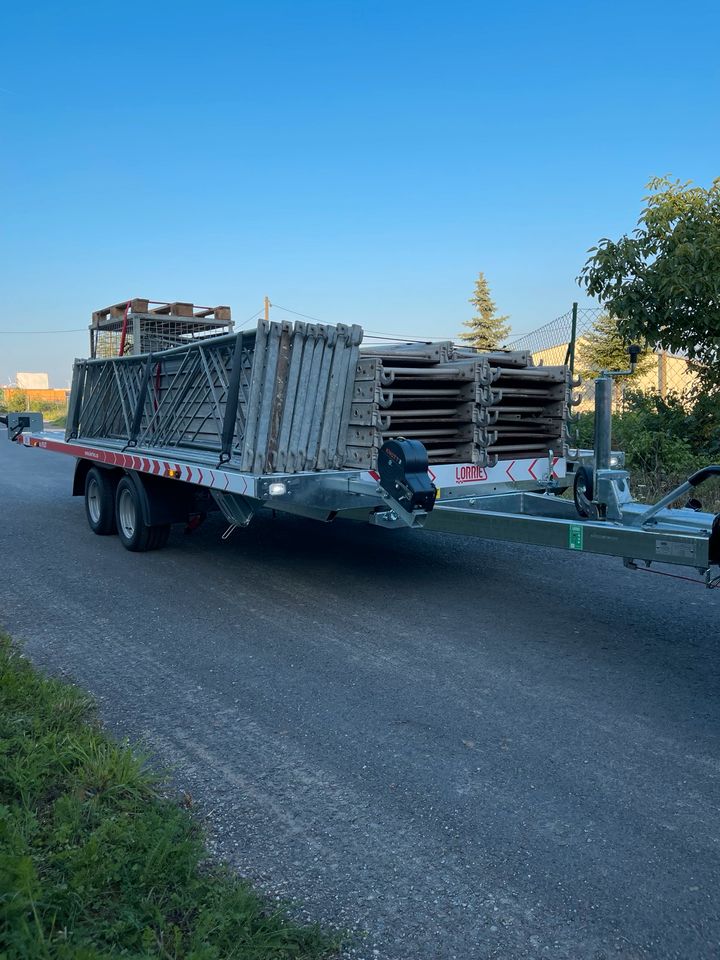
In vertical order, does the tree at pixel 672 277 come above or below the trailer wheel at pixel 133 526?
above

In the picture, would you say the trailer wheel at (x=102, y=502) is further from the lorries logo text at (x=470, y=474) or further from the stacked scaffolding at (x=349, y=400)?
the lorries logo text at (x=470, y=474)

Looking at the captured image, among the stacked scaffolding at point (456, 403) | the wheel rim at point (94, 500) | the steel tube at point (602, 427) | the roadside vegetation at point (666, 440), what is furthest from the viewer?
the roadside vegetation at point (666, 440)

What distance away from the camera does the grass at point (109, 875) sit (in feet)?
8.00

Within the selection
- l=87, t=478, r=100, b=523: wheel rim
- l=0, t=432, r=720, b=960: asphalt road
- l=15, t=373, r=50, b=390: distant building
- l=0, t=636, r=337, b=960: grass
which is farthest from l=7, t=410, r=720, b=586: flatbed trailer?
l=15, t=373, r=50, b=390: distant building

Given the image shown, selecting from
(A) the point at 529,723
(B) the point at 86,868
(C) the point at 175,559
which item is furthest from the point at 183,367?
(B) the point at 86,868

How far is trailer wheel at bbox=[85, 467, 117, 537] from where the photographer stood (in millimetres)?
9102

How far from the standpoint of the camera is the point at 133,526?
8.52 m

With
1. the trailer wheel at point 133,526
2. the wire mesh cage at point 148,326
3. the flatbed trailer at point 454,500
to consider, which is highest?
the wire mesh cage at point 148,326

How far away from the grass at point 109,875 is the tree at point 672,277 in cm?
791

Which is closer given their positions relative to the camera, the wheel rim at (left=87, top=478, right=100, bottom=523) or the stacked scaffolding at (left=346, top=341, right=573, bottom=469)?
the stacked scaffolding at (left=346, top=341, right=573, bottom=469)

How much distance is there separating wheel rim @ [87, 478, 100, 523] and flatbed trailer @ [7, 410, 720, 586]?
32 cm

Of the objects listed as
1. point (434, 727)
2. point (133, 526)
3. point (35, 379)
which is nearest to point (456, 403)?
point (434, 727)

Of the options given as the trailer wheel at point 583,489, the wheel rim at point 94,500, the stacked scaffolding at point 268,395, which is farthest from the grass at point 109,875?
the wheel rim at point 94,500

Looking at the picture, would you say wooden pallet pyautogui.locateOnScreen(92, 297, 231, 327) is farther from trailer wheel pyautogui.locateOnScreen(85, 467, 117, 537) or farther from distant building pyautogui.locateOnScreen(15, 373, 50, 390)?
distant building pyautogui.locateOnScreen(15, 373, 50, 390)
